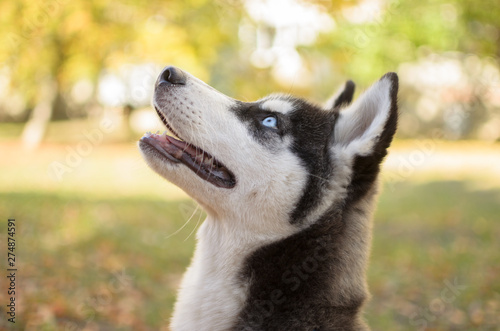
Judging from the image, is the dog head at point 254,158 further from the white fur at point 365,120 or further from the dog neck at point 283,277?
the dog neck at point 283,277

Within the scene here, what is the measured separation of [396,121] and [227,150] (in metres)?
1.13

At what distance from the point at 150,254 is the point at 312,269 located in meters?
5.65

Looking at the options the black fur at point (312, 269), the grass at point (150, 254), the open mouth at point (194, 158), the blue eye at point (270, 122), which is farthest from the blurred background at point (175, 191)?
the black fur at point (312, 269)

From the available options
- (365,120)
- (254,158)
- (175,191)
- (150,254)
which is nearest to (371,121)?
(365,120)

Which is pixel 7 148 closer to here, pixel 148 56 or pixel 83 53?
pixel 83 53

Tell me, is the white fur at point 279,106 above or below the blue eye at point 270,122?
above

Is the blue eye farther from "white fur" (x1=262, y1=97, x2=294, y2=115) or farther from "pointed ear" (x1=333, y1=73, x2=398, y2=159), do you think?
"pointed ear" (x1=333, y1=73, x2=398, y2=159)

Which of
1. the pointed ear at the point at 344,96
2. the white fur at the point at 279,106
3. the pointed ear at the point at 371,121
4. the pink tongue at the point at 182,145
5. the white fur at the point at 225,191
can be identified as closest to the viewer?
the pointed ear at the point at 371,121

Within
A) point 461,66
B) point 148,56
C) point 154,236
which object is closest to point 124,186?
point 154,236

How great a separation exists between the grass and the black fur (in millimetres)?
963

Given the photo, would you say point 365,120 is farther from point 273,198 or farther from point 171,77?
point 171,77

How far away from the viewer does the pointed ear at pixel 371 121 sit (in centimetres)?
283

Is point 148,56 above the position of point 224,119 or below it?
above

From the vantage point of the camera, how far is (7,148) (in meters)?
18.8
